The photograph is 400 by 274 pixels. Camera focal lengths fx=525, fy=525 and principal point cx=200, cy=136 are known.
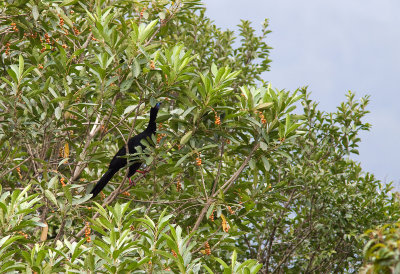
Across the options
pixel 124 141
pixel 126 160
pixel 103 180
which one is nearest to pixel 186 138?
pixel 124 141

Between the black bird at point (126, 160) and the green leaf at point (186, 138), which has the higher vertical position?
the green leaf at point (186, 138)

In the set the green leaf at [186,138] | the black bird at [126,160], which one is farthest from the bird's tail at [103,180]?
the green leaf at [186,138]

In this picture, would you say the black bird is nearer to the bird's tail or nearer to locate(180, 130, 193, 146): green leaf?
the bird's tail

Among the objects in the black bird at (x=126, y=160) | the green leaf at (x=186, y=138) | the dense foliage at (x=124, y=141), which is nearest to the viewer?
the dense foliage at (x=124, y=141)

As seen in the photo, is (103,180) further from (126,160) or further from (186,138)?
(186,138)

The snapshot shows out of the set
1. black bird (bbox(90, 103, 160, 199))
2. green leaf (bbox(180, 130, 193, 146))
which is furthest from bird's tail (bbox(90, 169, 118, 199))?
green leaf (bbox(180, 130, 193, 146))

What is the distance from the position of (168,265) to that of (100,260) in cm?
57

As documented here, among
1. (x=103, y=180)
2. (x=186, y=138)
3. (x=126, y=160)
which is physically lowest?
A: (x=103, y=180)

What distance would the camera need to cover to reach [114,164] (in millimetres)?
5629

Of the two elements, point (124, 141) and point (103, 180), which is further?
point (103, 180)

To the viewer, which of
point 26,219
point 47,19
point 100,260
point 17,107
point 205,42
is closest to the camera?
point 100,260

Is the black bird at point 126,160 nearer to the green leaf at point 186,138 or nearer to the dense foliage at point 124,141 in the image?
the dense foliage at point 124,141

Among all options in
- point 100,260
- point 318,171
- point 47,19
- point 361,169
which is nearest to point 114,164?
point 100,260

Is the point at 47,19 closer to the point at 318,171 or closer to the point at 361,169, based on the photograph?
the point at 318,171
